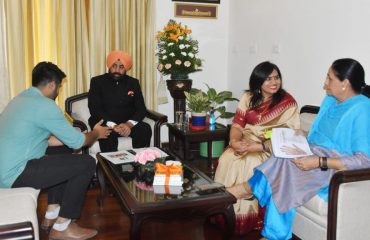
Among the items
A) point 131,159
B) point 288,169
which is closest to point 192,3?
point 131,159

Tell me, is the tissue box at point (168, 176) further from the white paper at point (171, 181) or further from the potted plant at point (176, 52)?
the potted plant at point (176, 52)

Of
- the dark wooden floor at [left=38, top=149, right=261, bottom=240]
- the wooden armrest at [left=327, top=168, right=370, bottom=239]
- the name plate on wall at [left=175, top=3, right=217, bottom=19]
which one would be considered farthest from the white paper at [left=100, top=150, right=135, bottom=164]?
the name plate on wall at [left=175, top=3, right=217, bottom=19]

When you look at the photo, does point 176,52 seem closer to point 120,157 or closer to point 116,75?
point 116,75

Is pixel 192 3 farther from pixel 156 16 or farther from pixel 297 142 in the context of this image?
pixel 297 142

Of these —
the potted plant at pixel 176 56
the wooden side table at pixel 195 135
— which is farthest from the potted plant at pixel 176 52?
the wooden side table at pixel 195 135

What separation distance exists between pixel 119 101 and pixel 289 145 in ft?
6.86

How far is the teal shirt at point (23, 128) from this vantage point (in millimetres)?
2322

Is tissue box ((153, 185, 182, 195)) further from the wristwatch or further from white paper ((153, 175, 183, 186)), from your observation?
the wristwatch

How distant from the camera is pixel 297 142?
243cm

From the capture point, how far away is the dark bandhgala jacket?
388cm

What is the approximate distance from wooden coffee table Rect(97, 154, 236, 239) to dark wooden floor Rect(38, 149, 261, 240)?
1.42 feet

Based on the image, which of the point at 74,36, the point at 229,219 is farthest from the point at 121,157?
the point at 74,36

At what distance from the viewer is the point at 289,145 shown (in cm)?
239

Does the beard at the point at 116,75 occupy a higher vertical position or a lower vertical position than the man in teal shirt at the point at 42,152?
higher
